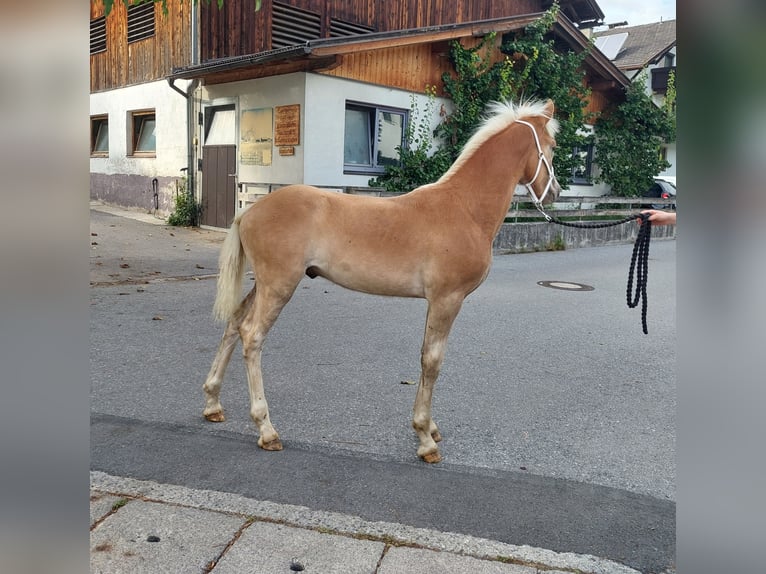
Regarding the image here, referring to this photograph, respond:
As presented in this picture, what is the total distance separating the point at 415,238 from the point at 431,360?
27.7 inches

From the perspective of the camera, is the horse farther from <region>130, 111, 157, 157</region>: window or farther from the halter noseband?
<region>130, 111, 157, 157</region>: window

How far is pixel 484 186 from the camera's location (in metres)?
3.63

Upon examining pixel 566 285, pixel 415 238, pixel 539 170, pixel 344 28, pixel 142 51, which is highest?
pixel 344 28

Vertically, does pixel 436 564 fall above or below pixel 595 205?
below

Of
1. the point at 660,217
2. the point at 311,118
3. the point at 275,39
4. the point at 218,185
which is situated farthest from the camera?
the point at 218,185

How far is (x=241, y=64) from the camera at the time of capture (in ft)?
40.1

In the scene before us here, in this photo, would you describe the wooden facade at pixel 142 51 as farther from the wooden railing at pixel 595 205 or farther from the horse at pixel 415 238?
the horse at pixel 415 238

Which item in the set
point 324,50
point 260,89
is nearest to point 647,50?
point 260,89

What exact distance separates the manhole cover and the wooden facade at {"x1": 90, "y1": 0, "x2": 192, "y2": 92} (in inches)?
390

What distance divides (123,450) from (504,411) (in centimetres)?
249

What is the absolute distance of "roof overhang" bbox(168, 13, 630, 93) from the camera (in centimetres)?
1126

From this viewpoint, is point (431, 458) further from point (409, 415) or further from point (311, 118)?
point (311, 118)
